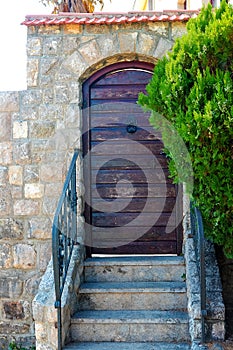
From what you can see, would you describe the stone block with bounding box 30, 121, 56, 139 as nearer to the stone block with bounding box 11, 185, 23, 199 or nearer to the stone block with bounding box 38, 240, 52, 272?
→ the stone block with bounding box 11, 185, 23, 199

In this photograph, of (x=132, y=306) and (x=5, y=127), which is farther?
(x=5, y=127)

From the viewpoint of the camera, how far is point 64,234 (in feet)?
14.1

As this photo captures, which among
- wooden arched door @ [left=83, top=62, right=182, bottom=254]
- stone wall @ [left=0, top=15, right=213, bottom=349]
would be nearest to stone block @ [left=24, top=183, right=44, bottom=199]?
stone wall @ [left=0, top=15, right=213, bottom=349]

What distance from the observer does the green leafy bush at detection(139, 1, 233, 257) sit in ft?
11.9

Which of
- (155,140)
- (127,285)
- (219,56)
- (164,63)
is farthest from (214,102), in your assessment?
(127,285)

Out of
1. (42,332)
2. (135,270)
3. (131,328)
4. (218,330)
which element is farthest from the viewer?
(135,270)

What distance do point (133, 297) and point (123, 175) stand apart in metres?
1.45

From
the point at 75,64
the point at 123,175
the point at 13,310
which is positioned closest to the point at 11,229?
the point at 13,310

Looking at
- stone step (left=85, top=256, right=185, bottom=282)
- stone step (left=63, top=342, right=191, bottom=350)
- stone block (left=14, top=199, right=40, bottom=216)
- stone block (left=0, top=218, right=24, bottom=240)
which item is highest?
stone block (left=14, top=199, right=40, bottom=216)

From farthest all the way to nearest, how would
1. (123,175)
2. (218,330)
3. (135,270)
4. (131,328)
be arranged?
(123,175) < (135,270) < (131,328) < (218,330)

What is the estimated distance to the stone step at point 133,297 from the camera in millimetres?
4527

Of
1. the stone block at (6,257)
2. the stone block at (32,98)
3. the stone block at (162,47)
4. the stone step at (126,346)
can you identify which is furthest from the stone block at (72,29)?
the stone step at (126,346)

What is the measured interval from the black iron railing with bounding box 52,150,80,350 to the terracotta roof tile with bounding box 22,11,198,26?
1452mm

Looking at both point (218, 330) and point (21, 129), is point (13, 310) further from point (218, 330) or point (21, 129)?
point (218, 330)
